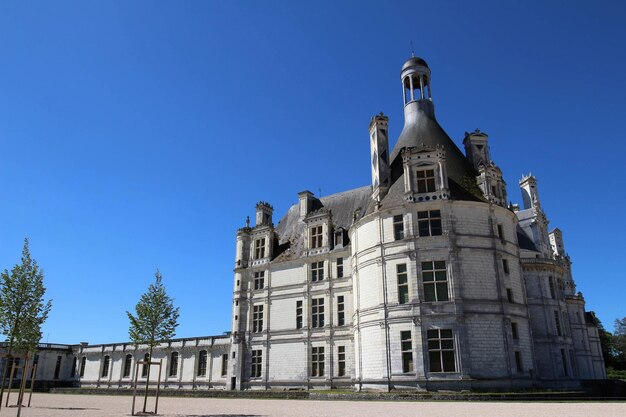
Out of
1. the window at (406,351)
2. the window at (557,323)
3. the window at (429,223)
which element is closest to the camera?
the window at (406,351)

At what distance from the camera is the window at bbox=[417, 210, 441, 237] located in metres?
28.3

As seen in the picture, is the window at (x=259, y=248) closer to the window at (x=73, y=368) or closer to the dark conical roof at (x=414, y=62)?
the dark conical roof at (x=414, y=62)

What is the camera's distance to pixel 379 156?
32.5 m

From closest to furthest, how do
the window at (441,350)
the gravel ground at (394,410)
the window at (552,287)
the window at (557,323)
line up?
the gravel ground at (394,410)
the window at (441,350)
the window at (557,323)
the window at (552,287)

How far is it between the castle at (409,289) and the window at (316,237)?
11 centimetres

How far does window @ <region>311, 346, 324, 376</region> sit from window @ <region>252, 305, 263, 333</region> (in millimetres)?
5254

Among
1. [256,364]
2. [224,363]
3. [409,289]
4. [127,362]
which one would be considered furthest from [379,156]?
[127,362]

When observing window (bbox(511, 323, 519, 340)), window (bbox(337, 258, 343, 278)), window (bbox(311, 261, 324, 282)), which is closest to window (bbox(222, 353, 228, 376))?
window (bbox(311, 261, 324, 282))

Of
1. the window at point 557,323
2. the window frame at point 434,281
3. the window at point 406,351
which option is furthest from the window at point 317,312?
the window at point 557,323

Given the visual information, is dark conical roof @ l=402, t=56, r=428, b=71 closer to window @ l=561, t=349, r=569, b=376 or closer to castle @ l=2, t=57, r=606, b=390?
castle @ l=2, t=57, r=606, b=390

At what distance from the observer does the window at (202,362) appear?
43719 mm

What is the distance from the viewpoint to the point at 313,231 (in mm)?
37531

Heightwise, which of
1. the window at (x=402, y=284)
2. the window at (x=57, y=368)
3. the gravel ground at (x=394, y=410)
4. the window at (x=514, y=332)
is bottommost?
the gravel ground at (x=394, y=410)

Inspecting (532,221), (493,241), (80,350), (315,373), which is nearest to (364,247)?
(493,241)
